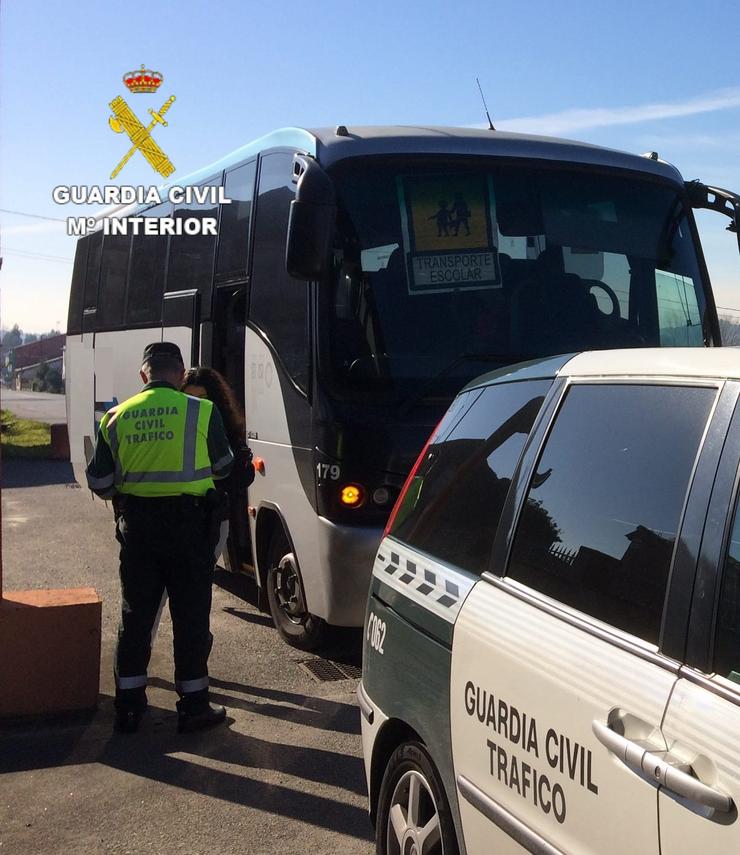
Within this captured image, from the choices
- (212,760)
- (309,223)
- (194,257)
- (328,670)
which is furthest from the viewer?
(194,257)

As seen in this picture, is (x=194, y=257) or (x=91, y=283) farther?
(x=91, y=283)

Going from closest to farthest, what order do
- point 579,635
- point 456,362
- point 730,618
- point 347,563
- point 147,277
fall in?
point 730,618, point 579,635, point 347,563, point 456,362, point 147,277

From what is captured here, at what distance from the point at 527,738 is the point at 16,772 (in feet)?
10.5

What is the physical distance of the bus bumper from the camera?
6.32 metres

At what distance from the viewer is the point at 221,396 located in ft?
23.2

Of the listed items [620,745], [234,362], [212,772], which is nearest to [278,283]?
[234,362]

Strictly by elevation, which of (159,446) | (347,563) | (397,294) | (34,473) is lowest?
(34,473)

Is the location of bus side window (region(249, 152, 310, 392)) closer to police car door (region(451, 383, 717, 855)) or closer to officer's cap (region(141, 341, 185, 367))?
officer's cap (region(141, 341, 185, 367))

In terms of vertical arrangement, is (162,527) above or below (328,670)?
above

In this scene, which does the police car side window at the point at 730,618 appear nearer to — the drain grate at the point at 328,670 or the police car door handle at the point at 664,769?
the police car door handle at the point at 664,769

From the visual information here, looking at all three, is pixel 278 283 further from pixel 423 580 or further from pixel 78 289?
pixel 78 289

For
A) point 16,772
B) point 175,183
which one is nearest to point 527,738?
point 16,772

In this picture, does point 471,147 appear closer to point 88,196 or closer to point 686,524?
point 686,524

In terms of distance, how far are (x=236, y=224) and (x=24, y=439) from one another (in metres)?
18.4
